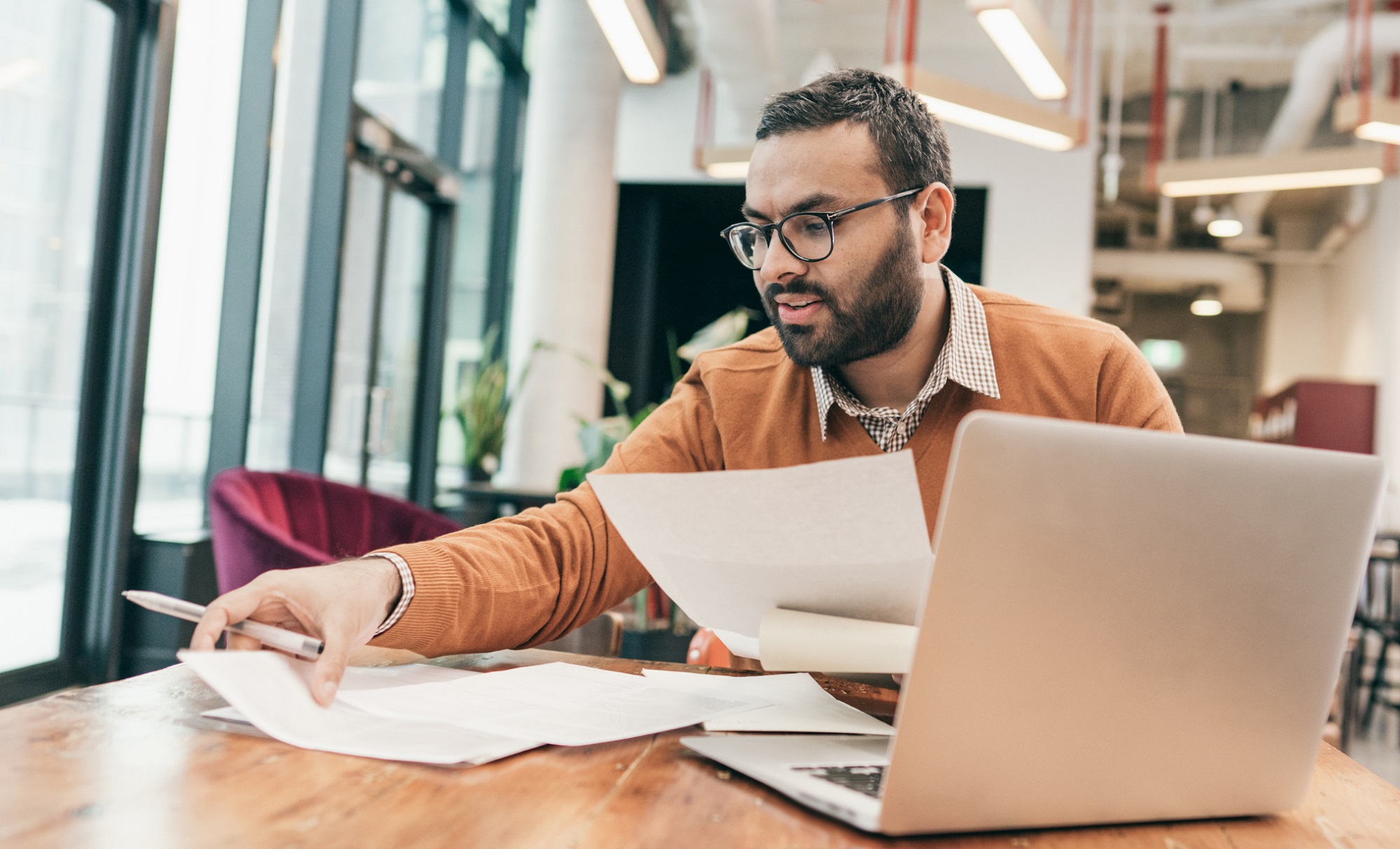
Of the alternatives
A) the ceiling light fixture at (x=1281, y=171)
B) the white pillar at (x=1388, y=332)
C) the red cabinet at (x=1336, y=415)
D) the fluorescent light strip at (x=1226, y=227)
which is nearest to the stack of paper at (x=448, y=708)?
the ceiling light fixture at (x=1281, y=171)

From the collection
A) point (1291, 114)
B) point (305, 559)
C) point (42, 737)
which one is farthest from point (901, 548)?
point (1291, 114)

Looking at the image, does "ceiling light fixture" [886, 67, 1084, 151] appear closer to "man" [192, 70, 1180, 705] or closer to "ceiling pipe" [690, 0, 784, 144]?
"ceiling pipe" [690, 0, 784, 144]

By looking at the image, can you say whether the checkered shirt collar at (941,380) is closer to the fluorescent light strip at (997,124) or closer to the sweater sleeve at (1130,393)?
the sweater sleeve at (1130,393)

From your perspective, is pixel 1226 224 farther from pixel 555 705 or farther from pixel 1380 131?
pixel 555 705

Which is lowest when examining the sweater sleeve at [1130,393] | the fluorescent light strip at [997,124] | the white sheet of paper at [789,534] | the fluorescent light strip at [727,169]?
the white sheet of paper at [789,534]

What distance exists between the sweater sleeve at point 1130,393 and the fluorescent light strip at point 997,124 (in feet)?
8.52

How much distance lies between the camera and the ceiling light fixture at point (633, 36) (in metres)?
3.08

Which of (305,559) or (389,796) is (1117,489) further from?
(305,559)

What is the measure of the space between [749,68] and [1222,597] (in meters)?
5.55

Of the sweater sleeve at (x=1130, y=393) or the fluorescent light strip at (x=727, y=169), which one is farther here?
the fluorescent light strip at (x=727, y=169)

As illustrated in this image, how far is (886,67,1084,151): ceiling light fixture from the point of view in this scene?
12.1 feet

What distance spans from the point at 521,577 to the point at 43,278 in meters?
2.47

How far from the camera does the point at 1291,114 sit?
20.0ft

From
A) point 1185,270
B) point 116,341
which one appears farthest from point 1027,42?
point 1185,270
